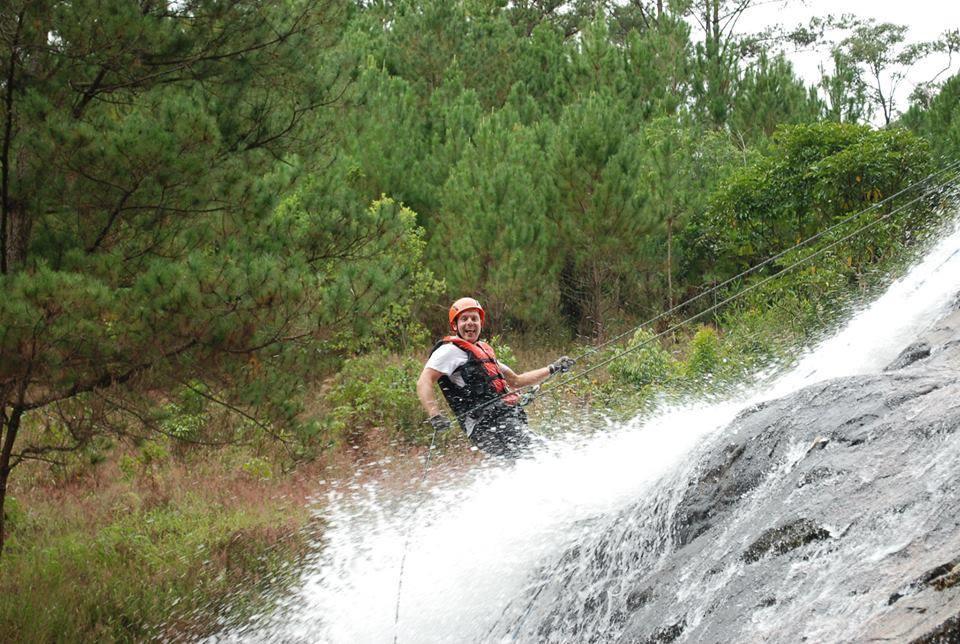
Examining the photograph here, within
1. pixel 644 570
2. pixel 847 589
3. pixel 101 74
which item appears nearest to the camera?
pixel 847 589

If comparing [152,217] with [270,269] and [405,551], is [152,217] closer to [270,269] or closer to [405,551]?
[270,269]

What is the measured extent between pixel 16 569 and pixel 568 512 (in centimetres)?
477

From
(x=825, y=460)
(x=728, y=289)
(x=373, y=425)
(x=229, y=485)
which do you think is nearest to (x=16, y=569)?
(x=229, y=485)

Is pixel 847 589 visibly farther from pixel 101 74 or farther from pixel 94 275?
pixel 101 74

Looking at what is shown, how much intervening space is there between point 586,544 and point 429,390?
1632 millimetres

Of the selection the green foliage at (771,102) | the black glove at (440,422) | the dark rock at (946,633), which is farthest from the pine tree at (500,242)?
the dark rock at (946,633)

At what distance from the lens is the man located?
619 cm

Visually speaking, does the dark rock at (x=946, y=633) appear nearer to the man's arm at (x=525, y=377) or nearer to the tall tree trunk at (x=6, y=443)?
the man's arm at (x=525, y=377)

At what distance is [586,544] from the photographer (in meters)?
4.83

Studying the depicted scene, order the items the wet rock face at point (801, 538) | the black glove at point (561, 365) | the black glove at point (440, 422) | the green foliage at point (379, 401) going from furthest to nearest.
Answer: the green foliage at point (379, 401) < the black glove at point (561, 365) < the black glove at point (440, 422) < the wet rock face at point (801, 538)

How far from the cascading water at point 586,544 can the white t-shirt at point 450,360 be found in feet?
1.73

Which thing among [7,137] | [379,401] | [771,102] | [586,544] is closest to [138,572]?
[7,137]

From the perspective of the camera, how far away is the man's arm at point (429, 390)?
6059 mm

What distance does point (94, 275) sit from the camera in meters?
6.93
